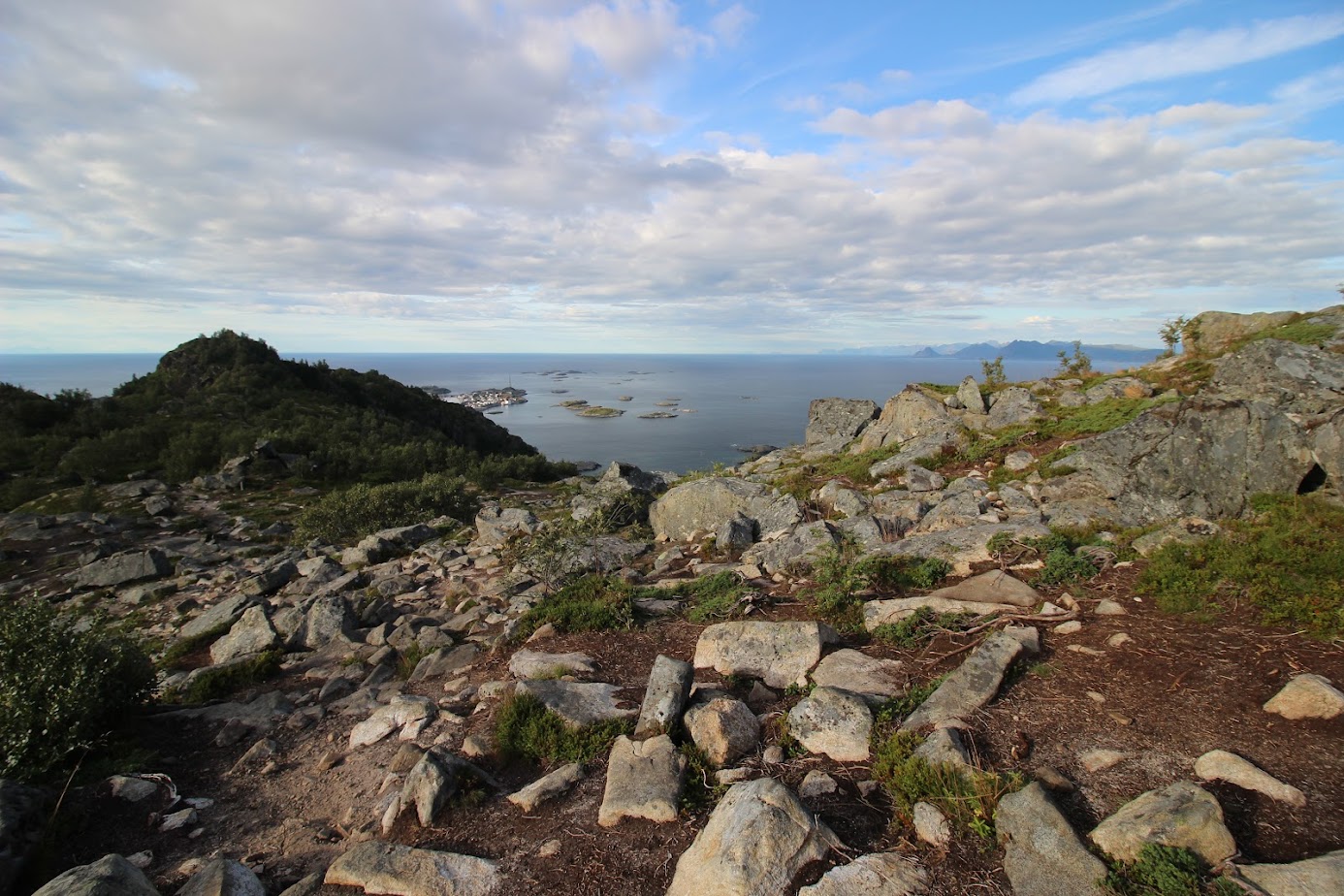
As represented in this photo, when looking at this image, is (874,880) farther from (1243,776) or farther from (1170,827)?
(1243,776)

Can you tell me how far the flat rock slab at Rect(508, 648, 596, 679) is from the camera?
7359mm

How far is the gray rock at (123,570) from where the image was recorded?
52.2 feet

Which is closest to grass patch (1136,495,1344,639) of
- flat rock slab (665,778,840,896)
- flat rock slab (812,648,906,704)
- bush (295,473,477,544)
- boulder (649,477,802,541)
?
flat rock slab (812,648,906,704)

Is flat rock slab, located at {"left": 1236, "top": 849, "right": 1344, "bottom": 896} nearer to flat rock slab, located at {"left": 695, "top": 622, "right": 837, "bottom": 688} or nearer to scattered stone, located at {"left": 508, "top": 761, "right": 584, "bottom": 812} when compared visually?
flat rock slab, located at {"left": 695, "top": 622, "right": 837, "bottom": 688}

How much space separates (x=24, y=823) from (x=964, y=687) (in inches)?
317

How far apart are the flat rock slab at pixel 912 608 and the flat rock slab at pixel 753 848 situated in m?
3.45

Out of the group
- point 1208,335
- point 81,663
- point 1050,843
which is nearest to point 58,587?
point 81,663

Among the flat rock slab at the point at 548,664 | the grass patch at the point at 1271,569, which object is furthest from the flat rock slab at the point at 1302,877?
the flat rock slab at the point at 548,664

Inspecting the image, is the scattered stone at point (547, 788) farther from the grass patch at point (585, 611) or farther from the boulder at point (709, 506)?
the boulder at point (709, 506)

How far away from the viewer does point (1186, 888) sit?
3.38 m

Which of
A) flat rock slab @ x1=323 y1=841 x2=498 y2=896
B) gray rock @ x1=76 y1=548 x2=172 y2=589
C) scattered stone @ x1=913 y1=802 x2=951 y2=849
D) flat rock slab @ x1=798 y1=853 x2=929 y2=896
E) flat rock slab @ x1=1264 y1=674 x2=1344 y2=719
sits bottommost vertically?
gray rock @ x1=76 y1=548 x2=172 y2=589

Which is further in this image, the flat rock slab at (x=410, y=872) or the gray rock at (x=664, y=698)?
the gray rock at (x=664, y=698)

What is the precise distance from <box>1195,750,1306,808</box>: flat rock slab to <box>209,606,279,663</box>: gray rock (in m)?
11.4

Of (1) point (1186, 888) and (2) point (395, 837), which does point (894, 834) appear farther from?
(2) point (395, 837)
